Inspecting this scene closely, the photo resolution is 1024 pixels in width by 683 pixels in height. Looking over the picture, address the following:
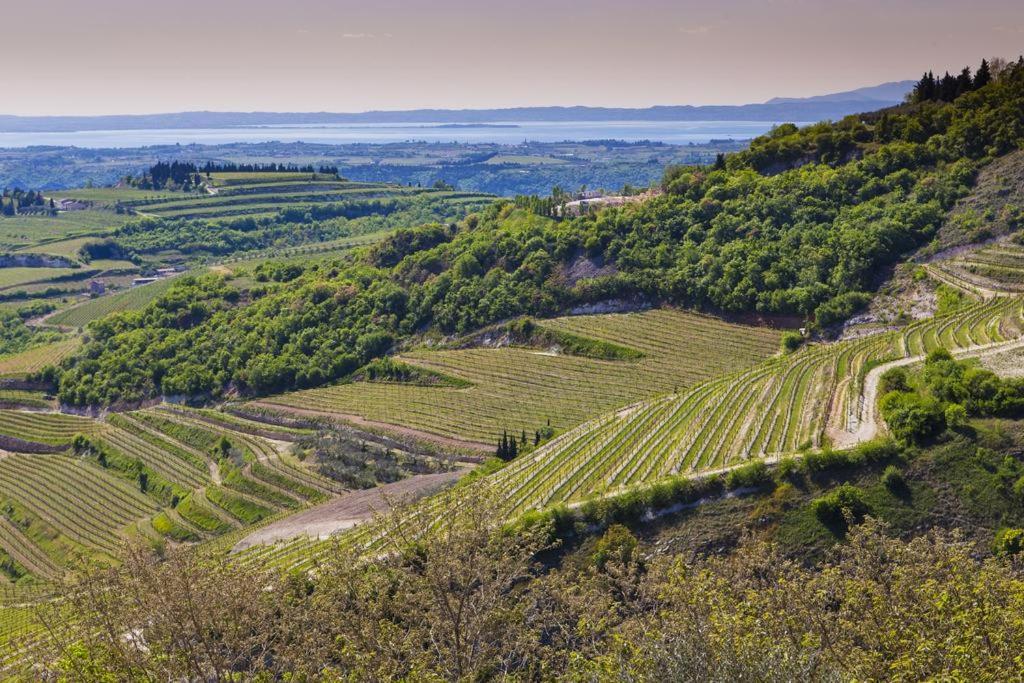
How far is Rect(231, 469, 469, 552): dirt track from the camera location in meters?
52.8

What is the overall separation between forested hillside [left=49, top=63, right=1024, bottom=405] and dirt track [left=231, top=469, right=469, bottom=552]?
33717 mm

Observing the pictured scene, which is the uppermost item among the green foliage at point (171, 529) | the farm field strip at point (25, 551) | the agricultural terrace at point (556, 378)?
the agricultural terrace at point (556, 378)

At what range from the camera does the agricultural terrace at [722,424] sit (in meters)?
44.3

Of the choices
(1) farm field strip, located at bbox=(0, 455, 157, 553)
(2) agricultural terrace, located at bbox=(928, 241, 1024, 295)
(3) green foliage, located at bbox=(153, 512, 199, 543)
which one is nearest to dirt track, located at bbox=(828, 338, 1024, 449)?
(2) agricultural terrace, located at bbox=(928, 241, 1024, 295)

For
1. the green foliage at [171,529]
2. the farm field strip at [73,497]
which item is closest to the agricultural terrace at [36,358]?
the farm field strip at [73,497]

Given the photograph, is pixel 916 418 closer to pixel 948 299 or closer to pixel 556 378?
pixel 948 299

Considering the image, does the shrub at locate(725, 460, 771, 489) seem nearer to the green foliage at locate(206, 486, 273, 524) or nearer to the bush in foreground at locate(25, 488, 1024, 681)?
the bush in foreground at locate(25, 488, 1024, 681)

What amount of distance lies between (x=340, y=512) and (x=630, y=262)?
150 feet

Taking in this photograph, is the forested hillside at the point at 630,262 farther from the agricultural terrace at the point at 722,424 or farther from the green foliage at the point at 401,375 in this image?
the agricultural terrace at the point at 722,424

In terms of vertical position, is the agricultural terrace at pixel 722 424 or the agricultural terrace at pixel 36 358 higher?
the agricultural terrace at pixel 722 424

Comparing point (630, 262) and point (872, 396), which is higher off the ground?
point (630, 262)

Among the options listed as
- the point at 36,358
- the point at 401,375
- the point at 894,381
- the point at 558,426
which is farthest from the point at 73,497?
the point at 894,381

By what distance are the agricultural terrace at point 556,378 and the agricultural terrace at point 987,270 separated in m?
15.0

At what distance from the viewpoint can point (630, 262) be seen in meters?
88.2
